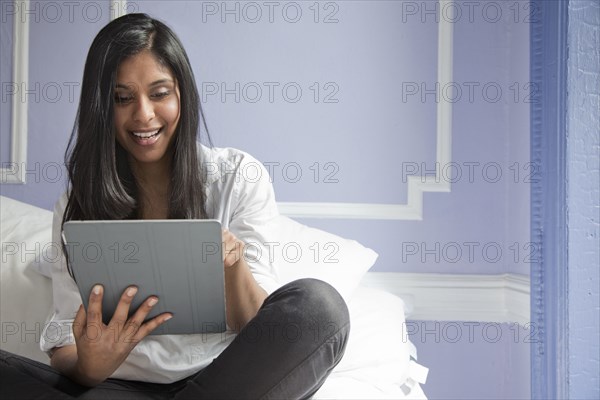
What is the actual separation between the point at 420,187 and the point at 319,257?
43cm

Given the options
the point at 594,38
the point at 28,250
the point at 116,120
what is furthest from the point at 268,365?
the point at 594,38

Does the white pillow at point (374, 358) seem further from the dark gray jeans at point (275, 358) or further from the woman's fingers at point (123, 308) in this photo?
the woman's fingers at point (123, 308)

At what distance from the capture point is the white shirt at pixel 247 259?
1248mm

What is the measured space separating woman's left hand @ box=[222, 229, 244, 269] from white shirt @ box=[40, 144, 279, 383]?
0.43ft

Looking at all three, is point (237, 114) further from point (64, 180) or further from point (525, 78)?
point (525, 78)

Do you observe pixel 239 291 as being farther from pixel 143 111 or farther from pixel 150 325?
pixel 143 111

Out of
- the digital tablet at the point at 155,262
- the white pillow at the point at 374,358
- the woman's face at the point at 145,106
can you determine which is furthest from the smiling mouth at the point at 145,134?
the white pillow at the point at 374,358

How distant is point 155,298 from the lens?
1.12 meters

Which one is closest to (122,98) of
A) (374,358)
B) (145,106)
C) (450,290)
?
(145,106)

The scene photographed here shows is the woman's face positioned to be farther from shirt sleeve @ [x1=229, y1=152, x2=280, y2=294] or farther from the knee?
the knee

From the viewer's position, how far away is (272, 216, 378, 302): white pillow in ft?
5.43

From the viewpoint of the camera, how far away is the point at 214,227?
102cm

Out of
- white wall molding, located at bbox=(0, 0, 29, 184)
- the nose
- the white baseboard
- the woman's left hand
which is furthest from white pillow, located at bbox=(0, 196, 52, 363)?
the white baseboard

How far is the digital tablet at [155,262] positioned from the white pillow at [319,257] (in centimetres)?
51
